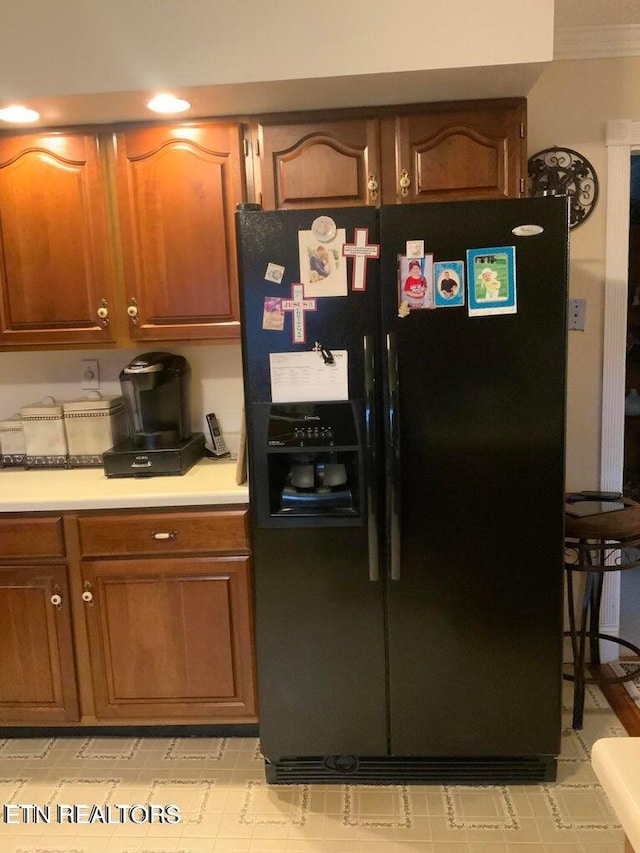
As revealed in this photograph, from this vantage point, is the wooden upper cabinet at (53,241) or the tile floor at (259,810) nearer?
the tile floor at (259,810)

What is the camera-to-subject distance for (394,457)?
6.28ft

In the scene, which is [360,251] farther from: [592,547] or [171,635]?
[171,635]

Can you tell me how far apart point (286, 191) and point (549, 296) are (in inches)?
37.8

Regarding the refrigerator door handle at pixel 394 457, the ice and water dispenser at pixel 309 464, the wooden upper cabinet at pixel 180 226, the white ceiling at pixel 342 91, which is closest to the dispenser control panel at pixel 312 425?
the ice and water dispenser at pixel 309 464

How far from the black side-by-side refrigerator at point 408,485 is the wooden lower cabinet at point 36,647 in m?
0.71

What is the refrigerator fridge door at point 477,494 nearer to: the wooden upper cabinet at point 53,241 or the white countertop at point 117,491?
the white countertop at point 117,491

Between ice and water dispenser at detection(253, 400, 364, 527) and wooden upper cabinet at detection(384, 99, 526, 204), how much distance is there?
2.82 feet

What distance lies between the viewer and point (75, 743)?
240 cm

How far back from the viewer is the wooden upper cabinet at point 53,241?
2340 mm

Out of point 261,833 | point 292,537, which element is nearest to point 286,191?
point 292,537

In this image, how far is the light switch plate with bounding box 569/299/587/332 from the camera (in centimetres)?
261

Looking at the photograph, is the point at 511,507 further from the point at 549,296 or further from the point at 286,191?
the point at 286,191

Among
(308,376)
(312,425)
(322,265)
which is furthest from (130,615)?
(322,265)

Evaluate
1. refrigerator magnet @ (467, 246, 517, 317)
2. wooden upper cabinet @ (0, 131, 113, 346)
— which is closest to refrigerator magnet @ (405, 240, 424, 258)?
refrigerator magnet @ (467, 246, 517, 317)
